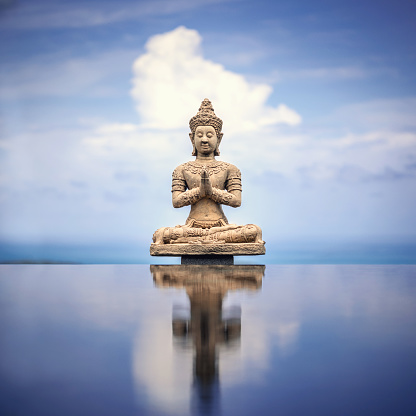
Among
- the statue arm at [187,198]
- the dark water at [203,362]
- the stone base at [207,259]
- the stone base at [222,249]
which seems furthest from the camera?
the statue arm at [187,198]

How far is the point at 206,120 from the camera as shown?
6.47 metres

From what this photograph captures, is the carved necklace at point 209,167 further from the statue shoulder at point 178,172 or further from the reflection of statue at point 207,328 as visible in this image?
the reflection of statue at point 207,328

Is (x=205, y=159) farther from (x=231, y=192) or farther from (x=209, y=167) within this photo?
(x=231, y=192)

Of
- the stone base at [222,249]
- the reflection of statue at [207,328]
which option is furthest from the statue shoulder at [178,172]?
the reflection of statue at [207,328]

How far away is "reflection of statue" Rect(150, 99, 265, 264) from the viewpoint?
5.79 m

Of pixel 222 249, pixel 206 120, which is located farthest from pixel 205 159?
pixel 222 249

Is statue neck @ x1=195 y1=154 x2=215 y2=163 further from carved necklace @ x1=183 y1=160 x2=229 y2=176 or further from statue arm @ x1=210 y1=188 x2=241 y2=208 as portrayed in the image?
statue arm @ x1=210 y1=188 x2=241 y2=208

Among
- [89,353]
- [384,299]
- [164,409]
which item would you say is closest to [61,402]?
[164,409]

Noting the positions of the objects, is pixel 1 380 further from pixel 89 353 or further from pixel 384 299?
pixel 384 299

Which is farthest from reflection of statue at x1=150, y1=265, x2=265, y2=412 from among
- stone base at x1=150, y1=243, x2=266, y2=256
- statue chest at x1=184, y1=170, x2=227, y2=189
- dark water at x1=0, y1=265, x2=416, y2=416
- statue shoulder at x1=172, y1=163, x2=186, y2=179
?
statue shoulder at x1=172, y1=163, x2=186, y2=179

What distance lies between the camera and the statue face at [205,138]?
646 centimetres

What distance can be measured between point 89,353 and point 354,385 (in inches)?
31.6

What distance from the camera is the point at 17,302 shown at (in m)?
2.62

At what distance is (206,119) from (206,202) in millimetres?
1282
